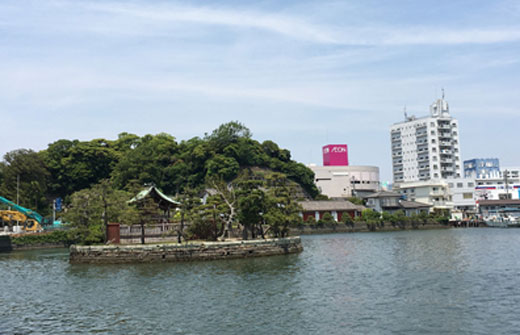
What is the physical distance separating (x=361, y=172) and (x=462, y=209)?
114 ft

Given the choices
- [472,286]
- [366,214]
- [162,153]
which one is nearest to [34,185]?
[162,153]

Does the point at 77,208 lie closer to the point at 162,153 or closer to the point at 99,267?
the point at 99,267

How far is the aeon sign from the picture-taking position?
162 metres

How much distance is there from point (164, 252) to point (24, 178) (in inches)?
2795

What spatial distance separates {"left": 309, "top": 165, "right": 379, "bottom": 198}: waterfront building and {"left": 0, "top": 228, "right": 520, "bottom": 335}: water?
338 ft

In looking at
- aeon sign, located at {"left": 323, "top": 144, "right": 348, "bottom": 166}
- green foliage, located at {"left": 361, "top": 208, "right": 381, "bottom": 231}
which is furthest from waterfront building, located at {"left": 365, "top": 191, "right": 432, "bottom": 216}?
aeon sign, located at {"left": 323, "top": 144, "right": 348, "bottom": 166}

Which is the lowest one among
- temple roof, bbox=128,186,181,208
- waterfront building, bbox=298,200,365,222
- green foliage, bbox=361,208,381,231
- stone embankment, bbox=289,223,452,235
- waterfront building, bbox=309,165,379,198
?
stone embankment, bbox=289,223,452,235

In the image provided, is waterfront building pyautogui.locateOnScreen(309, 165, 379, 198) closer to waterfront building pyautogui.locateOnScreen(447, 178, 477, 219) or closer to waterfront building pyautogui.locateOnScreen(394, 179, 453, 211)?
waterfront building pyautogui.locateOnScreen(394, 179, 453, 211)

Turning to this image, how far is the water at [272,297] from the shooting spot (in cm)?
2114

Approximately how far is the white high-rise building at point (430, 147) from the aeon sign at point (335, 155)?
29.1 meters

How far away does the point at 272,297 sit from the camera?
2739 centimetres

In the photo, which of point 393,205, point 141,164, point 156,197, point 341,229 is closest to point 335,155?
point 393,205

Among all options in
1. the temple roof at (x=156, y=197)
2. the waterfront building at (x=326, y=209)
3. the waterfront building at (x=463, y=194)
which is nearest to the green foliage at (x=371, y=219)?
the waterfront building at (x=326, y=209)

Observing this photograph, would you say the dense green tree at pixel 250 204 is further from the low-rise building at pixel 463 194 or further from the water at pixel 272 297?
the low-rise building at pixel 463 194
